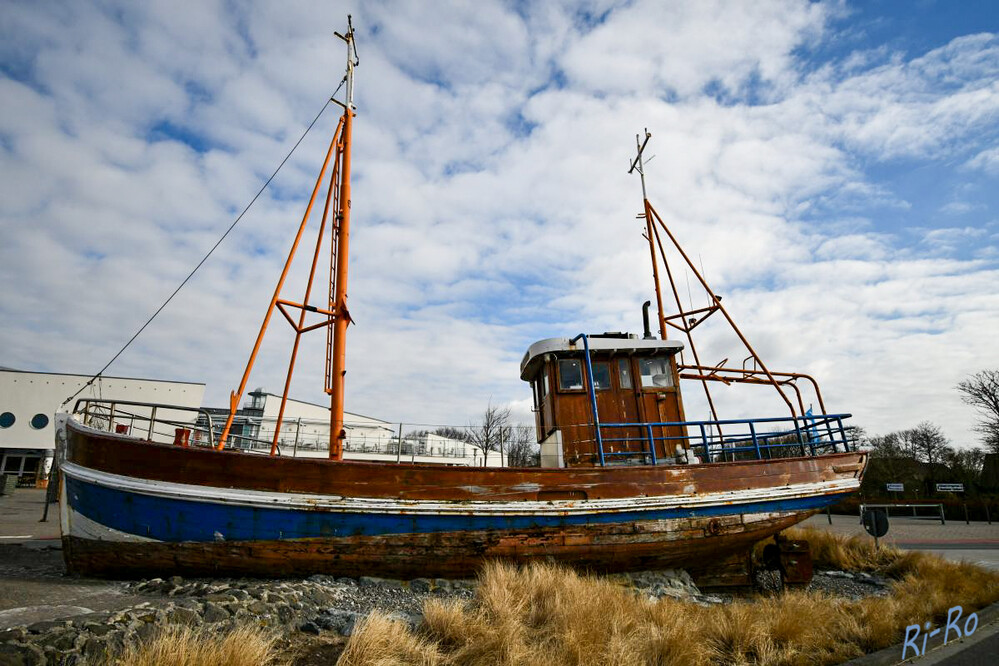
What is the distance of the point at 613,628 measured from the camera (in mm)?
4719

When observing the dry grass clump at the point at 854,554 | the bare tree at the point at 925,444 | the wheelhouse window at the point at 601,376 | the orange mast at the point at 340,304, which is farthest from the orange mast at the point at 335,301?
the bare tree at the point at 925,444

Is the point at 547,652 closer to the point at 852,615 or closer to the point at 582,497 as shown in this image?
the point at 582,497

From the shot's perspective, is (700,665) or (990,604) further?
(990,604)

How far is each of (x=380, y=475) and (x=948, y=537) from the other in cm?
1674

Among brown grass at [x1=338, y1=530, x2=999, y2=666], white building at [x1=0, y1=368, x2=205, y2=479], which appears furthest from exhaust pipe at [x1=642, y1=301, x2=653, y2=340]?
white building at [x1=0, y1=368, x2=205, y2=479]

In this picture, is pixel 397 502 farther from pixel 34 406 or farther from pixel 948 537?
pixel 34 406

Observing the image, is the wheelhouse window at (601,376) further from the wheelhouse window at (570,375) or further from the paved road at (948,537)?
the paved road at (948,537)

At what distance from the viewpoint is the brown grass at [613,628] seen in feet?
13.7

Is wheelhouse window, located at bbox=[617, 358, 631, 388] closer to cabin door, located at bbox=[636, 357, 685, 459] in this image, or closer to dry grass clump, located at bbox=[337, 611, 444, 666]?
cabin door, located at bbox=[636, 357, 685, 459]

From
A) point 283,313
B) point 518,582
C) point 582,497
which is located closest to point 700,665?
point 518,582

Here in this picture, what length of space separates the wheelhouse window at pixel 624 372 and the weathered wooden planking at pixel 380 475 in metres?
2.10

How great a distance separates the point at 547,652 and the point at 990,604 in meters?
6.55

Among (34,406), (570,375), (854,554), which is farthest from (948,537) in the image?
(34,406)

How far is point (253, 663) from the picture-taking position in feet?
11.6
